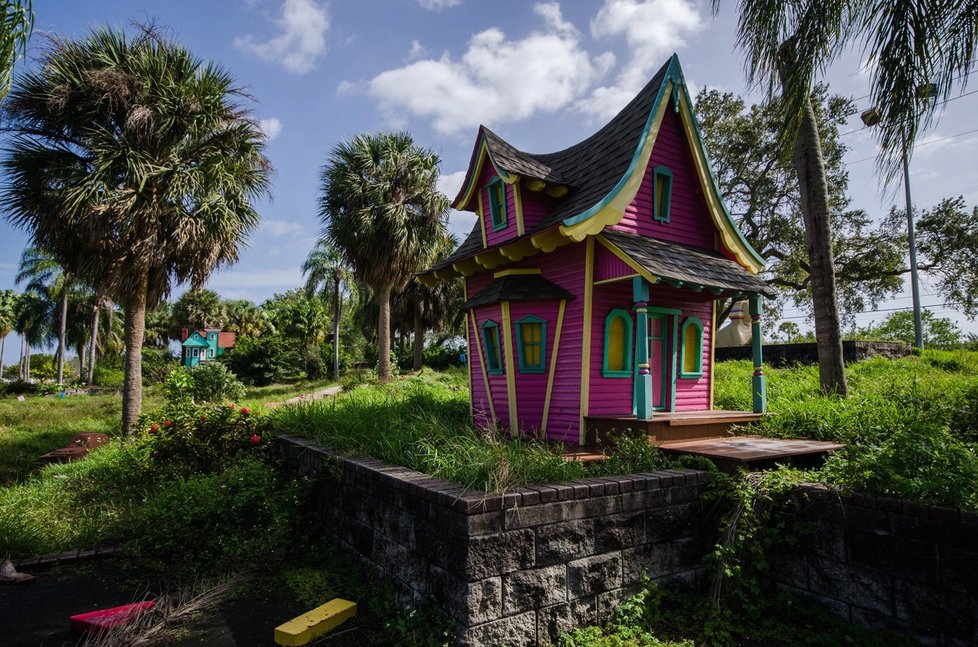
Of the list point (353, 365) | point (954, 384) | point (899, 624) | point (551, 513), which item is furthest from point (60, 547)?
point (353, 365)

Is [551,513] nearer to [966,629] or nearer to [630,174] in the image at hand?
[966,629]

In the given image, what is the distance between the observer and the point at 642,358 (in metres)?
6.62

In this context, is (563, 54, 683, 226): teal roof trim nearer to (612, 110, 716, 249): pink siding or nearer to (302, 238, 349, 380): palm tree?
(612, 110, 716, 249): pink siding

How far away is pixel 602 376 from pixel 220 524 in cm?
499

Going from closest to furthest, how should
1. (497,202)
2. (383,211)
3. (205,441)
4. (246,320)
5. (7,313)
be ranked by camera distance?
(205,441) < (497,202) < (383,211) < (7,313) < (246,320)

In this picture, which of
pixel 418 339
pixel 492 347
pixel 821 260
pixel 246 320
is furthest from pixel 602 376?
pixel 246 320

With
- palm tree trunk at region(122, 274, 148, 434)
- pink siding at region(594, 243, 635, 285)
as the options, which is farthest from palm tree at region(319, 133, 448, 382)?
pink siding at region(594, 243, 635, 285)

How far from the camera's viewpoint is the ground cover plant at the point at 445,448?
14.4ft

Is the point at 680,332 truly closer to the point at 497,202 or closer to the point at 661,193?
the point at 661,193

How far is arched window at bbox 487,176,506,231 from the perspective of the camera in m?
8.60

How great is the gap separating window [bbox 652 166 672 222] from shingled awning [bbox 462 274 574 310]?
6.47 ft

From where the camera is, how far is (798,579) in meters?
4.59

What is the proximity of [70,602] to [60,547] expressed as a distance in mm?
1741

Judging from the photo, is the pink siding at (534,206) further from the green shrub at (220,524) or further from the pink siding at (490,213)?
the green shrub at (220,524)
